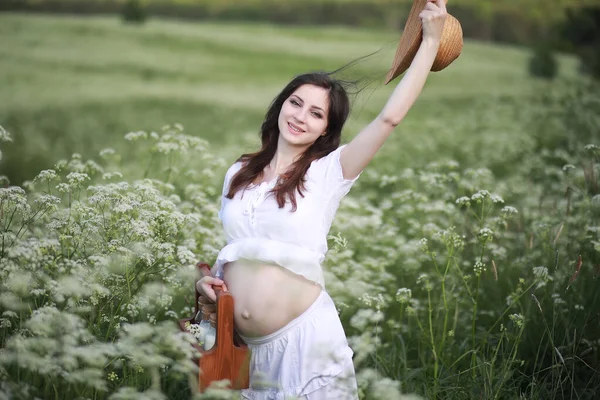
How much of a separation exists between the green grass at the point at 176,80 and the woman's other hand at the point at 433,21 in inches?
172

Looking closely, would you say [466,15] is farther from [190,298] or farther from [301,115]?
[301,115]

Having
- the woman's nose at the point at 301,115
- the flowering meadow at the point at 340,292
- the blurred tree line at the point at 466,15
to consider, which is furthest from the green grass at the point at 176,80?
the woman's nose at the point at 301,115

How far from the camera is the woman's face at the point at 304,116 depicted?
128 inches

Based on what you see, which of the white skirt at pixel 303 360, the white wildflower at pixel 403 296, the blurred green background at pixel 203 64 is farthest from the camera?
the blurred green background at pixel 203 64

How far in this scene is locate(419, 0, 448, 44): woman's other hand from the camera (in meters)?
2.94

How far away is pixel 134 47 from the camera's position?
52.5 feet

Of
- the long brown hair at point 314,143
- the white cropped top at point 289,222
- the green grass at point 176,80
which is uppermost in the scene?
the long brown hair at point 314,143

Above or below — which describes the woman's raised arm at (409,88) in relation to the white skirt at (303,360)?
above

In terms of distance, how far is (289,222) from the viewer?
305 cm

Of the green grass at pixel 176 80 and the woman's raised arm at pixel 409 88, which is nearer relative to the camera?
the woman's raised arm at pixel 409 88

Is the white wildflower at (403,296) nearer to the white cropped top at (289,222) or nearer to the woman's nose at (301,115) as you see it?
the white cropped top at (289,222)

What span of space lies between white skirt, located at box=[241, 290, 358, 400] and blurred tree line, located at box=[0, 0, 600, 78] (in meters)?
14.8

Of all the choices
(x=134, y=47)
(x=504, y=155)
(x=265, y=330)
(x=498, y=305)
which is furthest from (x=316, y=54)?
(x=265, y=330)

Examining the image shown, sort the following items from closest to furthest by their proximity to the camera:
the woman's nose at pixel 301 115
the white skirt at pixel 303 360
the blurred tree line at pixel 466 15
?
the white skirt at pixel 303 360, the woman's nose at pixel 301 115, the blurred tree line at pixel 466 15
